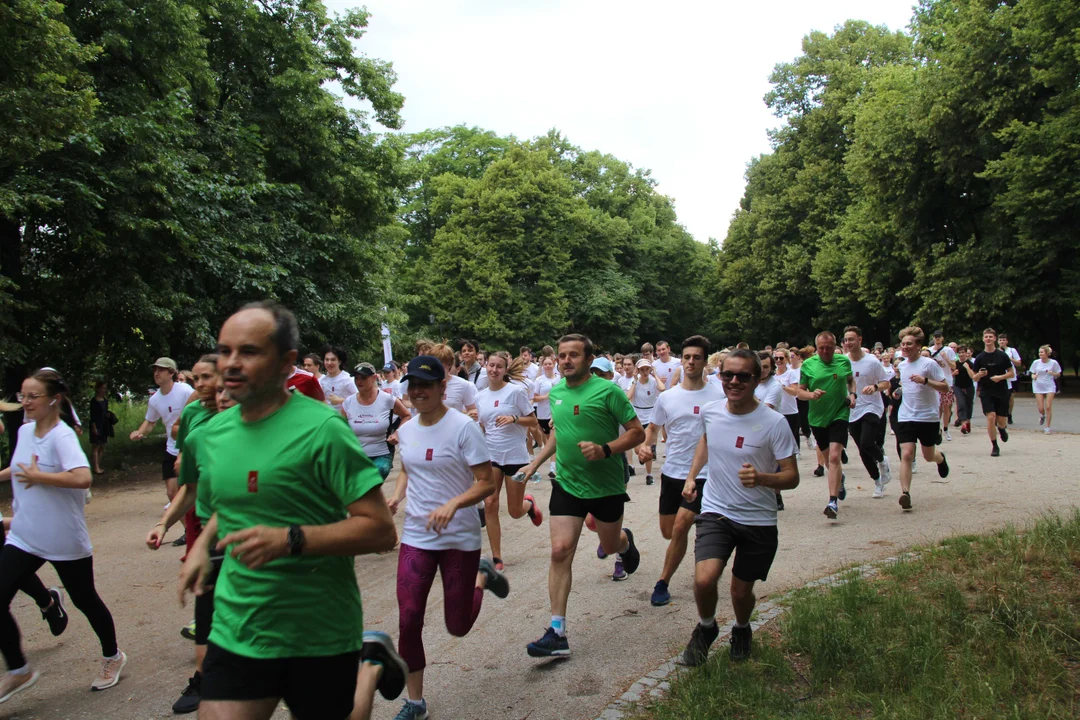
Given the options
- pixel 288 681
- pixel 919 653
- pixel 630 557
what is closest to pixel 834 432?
pixel 630 557

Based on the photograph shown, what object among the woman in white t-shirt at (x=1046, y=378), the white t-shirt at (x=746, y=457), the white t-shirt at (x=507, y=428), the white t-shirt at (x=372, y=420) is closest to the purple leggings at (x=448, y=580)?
the white t-shirt at (x=746, y=457)

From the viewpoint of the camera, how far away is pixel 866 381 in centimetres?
1019

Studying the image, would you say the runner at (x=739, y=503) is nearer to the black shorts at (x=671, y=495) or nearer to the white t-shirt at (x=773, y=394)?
the black shorts at (x=671, y=495)

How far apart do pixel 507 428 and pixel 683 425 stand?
2319 mm

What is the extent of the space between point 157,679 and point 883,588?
4.97 meters

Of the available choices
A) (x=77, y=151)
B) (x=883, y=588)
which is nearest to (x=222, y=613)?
(x=883, y=588)

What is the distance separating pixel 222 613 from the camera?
2.89 m

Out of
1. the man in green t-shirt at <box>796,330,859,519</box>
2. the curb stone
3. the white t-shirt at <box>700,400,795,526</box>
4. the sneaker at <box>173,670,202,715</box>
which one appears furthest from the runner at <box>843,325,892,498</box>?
the sneaker at <box>173,670,202,715</box>

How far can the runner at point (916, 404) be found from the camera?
9.69 m

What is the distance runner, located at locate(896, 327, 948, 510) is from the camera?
9.69 meters

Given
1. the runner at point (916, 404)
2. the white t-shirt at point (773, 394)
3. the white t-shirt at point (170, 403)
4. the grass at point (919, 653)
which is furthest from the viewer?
the runner at point (916, 404)

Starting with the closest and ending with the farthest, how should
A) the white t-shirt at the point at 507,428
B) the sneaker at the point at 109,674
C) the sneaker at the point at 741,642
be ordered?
the sneaker at the point at 741,642 < the sneaker at the point at 109,674 < the white t-shirt at the point at 507,428

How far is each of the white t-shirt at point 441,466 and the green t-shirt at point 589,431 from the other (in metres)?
Answer: 1.13

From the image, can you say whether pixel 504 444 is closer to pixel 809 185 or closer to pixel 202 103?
A: pixel 202 103
